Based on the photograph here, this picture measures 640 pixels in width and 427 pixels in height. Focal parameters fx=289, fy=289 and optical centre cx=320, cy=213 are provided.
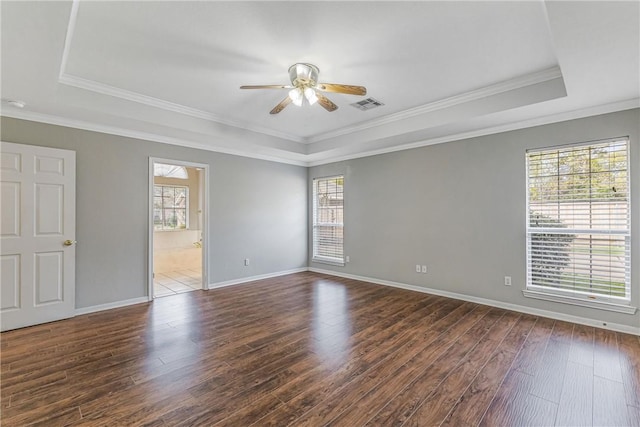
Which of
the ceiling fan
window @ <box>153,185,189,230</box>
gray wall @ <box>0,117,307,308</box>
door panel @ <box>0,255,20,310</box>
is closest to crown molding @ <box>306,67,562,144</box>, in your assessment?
the ceiling fan

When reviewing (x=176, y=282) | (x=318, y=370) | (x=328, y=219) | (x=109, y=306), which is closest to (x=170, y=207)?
(x=176, y=282)

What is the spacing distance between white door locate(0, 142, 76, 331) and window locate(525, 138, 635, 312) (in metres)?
5.96

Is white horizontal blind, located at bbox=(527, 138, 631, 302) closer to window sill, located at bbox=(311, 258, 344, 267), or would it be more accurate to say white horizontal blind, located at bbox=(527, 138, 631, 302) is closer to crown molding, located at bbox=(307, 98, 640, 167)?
crown molding, located at bbox=(307, 98, 640, 167)

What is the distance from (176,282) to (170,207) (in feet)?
11.8

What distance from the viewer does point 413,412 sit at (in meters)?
1.92

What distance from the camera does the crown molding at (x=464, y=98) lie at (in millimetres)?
3021

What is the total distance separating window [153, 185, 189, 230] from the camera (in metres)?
8.24

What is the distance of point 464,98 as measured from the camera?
3.60m

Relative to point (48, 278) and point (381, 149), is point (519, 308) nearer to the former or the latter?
point (381, 149)

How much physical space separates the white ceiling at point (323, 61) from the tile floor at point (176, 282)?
2.56 m

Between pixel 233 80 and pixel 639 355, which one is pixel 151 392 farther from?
pixel 639 355

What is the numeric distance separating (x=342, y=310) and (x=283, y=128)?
3115 mm

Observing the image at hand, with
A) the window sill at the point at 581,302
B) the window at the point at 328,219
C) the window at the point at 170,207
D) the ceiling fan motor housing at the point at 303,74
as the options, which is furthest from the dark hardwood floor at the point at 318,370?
the window at the point at 170,207

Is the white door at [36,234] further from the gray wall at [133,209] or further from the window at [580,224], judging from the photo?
the window at [580,224]
